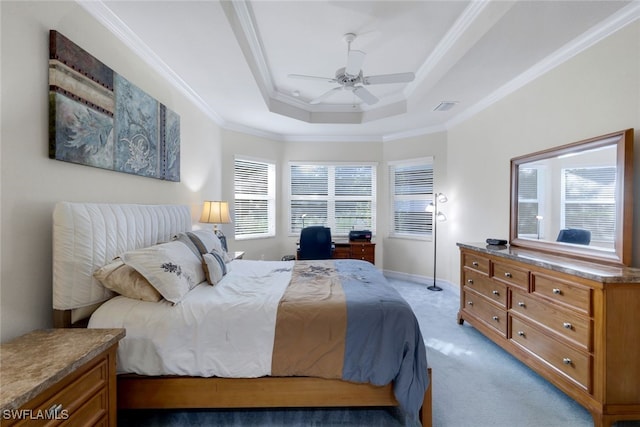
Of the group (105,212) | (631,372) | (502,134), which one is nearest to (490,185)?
(502,134)

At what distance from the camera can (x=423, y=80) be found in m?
3.32

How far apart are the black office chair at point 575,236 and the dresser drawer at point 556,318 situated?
58 cm

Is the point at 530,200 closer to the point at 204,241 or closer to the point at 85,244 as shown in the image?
the point at 204,241

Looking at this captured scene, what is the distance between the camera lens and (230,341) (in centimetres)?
159

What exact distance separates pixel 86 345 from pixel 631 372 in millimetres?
2922

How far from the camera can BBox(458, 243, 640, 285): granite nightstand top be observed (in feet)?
5.20

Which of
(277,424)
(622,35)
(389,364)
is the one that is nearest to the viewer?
(389,364)

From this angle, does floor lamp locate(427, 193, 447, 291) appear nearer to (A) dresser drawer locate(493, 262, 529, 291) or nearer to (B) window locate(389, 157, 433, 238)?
(B) window locate(389, 157, 433, 238)

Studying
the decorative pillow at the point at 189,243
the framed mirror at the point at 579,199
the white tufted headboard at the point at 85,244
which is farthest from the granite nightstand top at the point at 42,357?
the framed mirror at the point at 579,199

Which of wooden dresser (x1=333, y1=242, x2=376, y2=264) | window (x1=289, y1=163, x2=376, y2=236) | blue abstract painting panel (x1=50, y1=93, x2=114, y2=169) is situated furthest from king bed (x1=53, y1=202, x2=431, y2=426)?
window (x1=289, y1=163, x2=376, y2=236)

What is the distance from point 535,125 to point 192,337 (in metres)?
3.51

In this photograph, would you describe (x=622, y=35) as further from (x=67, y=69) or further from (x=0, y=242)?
(x=0, y=242)

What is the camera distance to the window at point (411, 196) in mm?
4832

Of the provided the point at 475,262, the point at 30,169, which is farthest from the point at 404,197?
the point at 30,169
